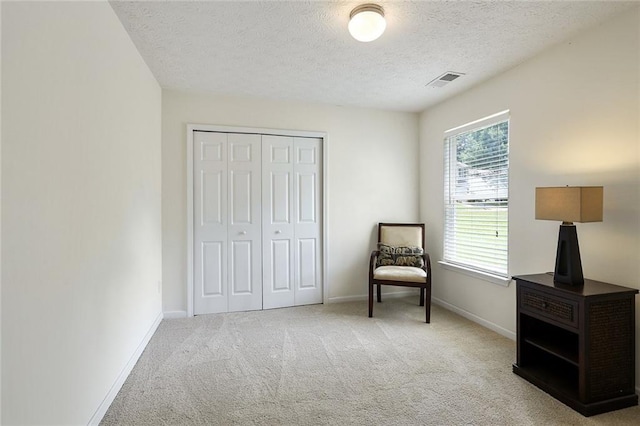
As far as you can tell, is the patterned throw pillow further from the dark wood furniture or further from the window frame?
the dark wood furniture

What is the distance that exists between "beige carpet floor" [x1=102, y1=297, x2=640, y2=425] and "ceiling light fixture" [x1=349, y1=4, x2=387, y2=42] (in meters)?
2.33

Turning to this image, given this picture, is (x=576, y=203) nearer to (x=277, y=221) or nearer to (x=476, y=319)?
(x=476, y=319)

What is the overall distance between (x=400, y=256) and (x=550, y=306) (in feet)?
6.04

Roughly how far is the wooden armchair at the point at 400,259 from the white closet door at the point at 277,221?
1029 millimetres

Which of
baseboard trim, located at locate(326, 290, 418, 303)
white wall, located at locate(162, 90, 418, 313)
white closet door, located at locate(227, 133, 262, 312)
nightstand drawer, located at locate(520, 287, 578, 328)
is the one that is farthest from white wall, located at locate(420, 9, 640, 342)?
white closet door, located at locate(227, 133, 262, 312)

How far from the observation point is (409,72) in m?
3.09

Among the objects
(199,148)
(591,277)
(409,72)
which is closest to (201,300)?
(199,148)

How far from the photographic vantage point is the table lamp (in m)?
2.07

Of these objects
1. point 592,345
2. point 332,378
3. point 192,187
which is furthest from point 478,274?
point 192,187

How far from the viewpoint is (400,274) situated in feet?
11.5

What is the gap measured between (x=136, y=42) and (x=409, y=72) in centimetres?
232

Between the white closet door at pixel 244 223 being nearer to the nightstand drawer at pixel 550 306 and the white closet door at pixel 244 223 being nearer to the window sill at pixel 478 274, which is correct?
the window sill at pixel 478 274

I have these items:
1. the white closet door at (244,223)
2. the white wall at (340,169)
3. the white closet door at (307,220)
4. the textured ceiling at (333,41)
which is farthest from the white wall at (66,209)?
the white closet door at (307,220)

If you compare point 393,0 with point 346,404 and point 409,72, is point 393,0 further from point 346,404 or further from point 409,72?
point 346,404
